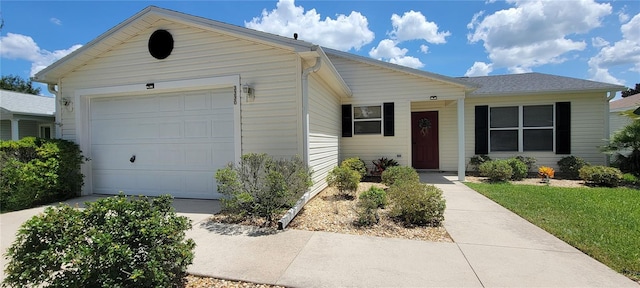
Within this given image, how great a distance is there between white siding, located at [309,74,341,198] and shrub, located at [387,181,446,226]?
1.83 metres

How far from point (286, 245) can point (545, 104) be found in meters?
10.3

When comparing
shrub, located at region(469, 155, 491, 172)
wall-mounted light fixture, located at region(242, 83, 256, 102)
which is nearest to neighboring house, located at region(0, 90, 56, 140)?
wall-mounted light fixture, located at region(242, 83, 256, 102)

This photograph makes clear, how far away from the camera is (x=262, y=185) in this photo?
4480 mm

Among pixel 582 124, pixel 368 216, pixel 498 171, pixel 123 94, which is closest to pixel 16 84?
pixel 123 94

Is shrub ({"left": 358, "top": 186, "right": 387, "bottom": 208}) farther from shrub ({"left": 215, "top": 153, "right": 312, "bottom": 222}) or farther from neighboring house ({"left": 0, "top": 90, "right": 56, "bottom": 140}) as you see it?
neighboring house ({"left": 0, "top": 90, "right": 56, "bottom": 140})

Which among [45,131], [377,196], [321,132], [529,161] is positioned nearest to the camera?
[377,196]

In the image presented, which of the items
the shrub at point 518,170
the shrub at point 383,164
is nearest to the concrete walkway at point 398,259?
the shrub at point 383,164

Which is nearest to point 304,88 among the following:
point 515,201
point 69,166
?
point 515,201

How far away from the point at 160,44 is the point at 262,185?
3910mm

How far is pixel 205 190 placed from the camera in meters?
5.68

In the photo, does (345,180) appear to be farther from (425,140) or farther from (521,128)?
(521,128)

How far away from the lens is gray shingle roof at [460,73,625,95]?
840 cm

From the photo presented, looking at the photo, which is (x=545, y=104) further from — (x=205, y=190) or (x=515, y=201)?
(x=205, y=190)

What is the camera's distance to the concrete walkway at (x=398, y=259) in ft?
8.04
